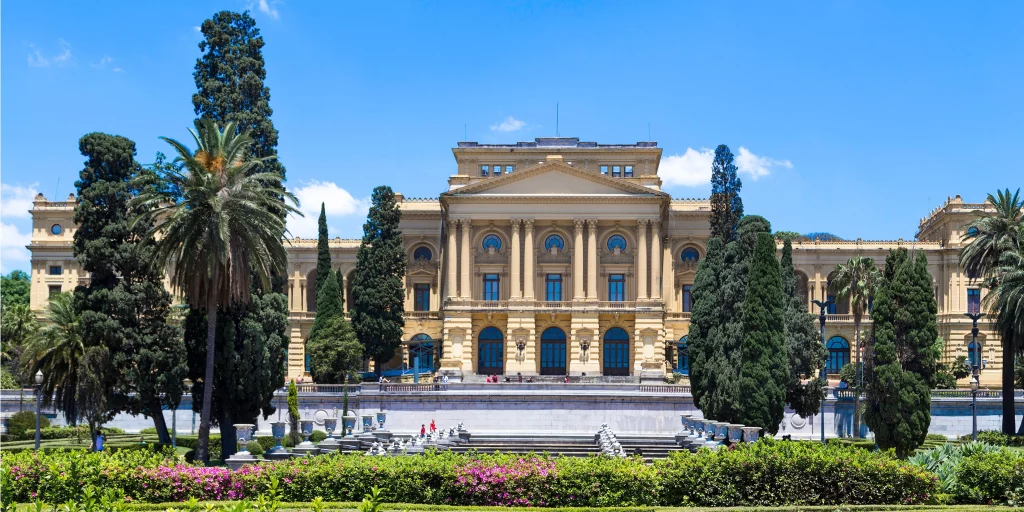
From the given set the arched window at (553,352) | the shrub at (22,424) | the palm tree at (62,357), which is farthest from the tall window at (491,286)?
the palm tree at (62,357)

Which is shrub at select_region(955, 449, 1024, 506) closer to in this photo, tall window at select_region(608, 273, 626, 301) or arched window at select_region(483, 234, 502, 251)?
tall window at select_region(608, 273, 626, 301)

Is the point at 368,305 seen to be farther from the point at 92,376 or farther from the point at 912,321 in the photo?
the point at 912,321

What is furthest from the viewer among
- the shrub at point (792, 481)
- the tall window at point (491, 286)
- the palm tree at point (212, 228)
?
the tall window at point (491, 286)

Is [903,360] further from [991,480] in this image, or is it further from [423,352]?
[423,352]

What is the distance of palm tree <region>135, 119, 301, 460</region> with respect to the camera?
34.5 meters

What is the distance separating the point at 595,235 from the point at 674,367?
1041 centimetres

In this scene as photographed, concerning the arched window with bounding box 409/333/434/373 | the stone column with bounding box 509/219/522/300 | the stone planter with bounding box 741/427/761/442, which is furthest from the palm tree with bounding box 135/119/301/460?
the arched window with bounding box 409/333/434/373

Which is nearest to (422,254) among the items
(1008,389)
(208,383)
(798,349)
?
(798,349)

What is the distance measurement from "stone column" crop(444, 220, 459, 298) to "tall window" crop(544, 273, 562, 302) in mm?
6278

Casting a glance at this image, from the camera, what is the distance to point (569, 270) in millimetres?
70500

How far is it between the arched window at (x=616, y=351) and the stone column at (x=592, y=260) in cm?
290

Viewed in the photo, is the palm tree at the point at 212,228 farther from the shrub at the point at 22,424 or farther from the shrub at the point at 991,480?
the shrub at the point at 991,480

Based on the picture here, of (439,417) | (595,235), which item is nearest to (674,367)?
(595,235)

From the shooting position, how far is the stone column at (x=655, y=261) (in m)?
68.3
